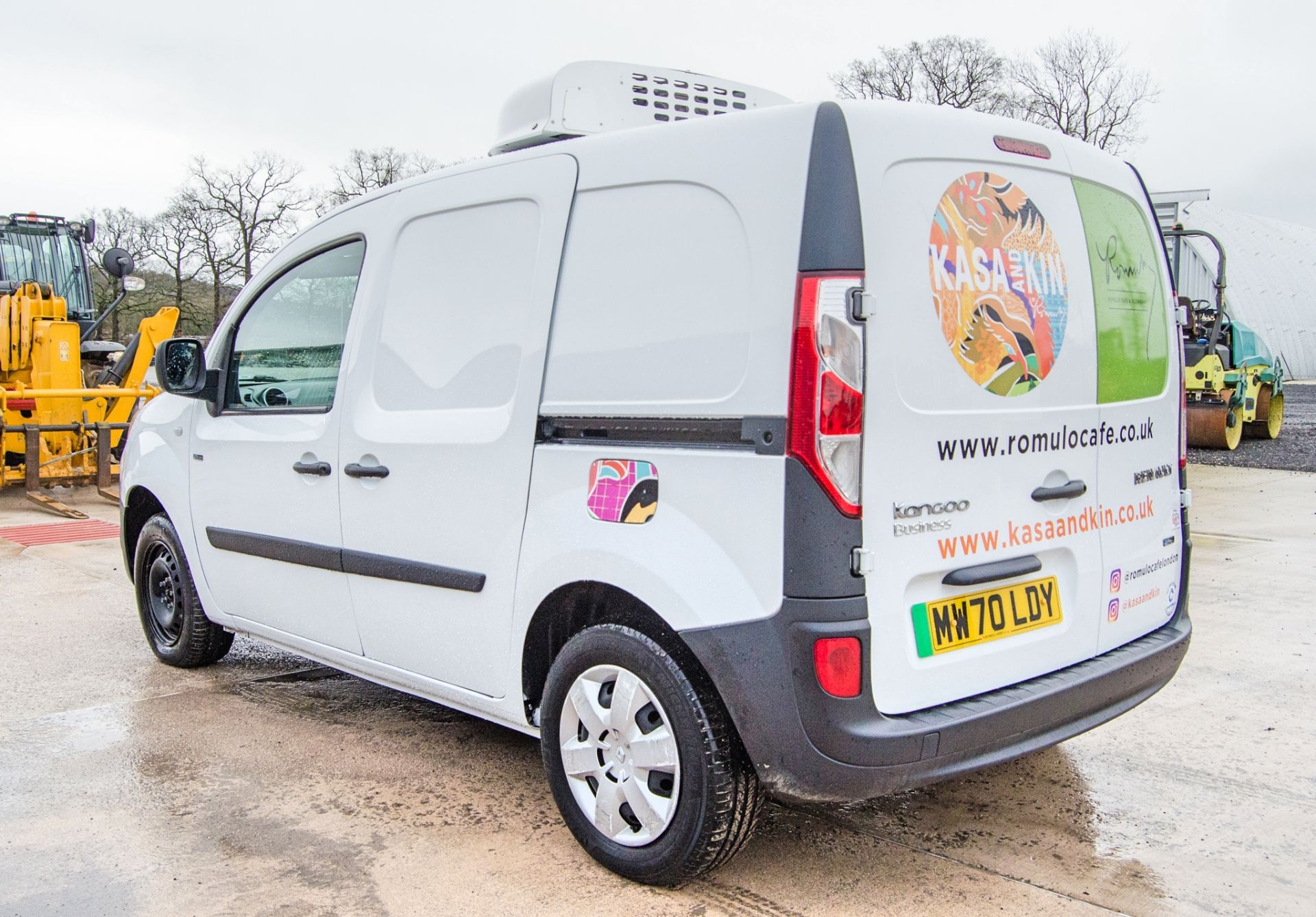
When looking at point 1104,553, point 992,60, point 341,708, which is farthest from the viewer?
point 992,60

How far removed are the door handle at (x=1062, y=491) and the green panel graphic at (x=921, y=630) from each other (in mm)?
504

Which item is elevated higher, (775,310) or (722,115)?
(722,115)

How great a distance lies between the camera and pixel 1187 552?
3.58 metres

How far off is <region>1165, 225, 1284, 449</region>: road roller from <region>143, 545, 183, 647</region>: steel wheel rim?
1336 centimetres

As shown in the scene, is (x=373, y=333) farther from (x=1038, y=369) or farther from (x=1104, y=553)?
(x=1104, y=553)

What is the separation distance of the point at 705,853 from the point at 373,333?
1972mm

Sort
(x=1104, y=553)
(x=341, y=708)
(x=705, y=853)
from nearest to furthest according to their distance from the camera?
(x=705, y=853) → (x=1104, y=553) → (x=341, y=708)

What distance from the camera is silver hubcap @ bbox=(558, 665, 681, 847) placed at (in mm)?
2861

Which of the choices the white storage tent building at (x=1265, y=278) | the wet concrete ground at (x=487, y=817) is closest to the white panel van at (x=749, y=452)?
the wet concrete ground at (x=487, y=817)

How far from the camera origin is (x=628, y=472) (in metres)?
2.91

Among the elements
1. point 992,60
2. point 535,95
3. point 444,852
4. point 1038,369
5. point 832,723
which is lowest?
point 444,852

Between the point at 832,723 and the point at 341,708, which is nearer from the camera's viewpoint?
the point at 832,723

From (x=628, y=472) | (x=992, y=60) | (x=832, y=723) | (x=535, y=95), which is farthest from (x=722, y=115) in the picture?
(x=992, y=60)

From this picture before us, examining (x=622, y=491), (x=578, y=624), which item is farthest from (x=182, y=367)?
(x=622, y=491)
